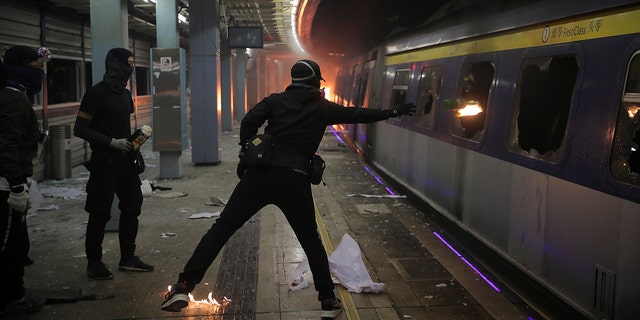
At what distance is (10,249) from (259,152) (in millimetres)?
2056

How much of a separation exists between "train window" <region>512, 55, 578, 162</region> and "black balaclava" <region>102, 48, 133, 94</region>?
3736 millimetres

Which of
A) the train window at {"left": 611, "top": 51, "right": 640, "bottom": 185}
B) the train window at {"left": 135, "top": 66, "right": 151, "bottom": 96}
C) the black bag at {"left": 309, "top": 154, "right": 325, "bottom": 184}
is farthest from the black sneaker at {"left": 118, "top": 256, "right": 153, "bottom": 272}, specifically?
the train window at {"left": 135, "top": 66, "right": 151, "bottom": 96}

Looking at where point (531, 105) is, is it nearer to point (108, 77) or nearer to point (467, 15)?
point (467, 15)

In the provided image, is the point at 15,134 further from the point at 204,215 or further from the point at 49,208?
the point at 49,208

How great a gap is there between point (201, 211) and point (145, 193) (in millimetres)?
1544

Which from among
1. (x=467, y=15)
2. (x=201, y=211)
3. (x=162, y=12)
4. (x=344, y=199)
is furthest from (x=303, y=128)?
(x=162, y=12)

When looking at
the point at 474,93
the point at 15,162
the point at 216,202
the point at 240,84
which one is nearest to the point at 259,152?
the point at 15,162

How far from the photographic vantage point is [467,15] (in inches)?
275

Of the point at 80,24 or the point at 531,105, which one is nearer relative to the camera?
the point at 531,105

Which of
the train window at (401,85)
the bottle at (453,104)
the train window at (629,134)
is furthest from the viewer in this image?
the train window at (401,85)

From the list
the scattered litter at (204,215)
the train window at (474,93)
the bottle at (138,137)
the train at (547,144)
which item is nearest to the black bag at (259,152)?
the bottle at (138,137)

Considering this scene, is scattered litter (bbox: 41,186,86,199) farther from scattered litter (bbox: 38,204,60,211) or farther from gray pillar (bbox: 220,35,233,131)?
gray pillar (bbox: 220,35,233,131)

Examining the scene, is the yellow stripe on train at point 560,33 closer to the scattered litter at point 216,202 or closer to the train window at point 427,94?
the train window at point 427,94

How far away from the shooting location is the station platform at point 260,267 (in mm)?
4551
